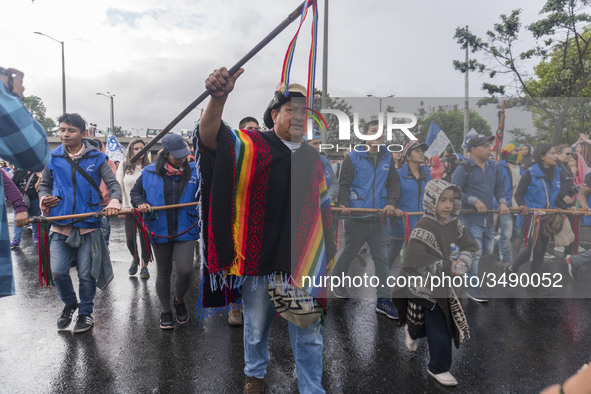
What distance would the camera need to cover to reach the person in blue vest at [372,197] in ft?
9.72

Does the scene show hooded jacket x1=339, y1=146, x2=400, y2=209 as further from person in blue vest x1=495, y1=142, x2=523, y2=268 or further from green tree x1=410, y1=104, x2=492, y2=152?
person in blue vest x1=495, y1=142, x2=523, y2=268

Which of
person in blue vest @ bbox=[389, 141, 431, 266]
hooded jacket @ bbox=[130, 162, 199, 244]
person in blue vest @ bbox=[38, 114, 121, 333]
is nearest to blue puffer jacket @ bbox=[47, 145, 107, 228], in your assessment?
person in blue vest @ bbox=[38, 114, 121, 333]

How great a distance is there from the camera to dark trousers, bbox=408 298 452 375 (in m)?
2.40

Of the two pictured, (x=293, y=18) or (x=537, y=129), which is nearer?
(x=293, y=18)

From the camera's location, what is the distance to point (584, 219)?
4.05 meters

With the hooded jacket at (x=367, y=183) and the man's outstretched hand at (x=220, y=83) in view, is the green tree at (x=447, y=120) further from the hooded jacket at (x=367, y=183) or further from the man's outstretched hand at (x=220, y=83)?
the man's outstretched hand at (x=220, y=83)

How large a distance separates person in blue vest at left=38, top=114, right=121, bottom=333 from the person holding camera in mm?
1736

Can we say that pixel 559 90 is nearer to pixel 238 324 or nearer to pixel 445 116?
pixel 445 116

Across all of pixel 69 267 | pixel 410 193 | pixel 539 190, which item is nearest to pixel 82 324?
pixel 69 267

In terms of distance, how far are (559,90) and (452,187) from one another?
10.1 meters

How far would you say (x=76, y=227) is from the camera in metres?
3.22

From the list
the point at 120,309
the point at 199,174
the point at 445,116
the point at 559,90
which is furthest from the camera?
the point at 559,90

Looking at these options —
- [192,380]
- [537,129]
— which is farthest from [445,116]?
[192,380]

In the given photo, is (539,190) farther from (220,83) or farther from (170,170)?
(170,170)
